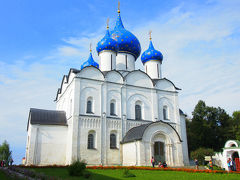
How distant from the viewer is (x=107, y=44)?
854 inches

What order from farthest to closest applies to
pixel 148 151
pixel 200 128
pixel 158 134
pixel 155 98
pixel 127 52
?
1. pixel 200 128
2. pixel 127 52
3. pixel 155 98
4. pixel 158 134
5. pixel 148 151

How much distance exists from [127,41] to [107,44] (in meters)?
2.72

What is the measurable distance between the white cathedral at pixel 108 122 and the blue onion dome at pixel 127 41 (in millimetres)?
1487

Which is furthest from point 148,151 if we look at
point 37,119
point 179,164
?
point 37,119

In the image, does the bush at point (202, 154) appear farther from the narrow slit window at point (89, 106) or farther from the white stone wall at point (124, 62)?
the narrow slit window at point (89, 106)

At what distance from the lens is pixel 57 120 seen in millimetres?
18594

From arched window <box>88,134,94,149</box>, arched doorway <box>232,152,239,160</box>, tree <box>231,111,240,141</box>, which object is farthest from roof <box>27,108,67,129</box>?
tree <box>231,111,240,141</box>

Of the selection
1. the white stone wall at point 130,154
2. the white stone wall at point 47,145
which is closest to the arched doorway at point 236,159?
the white stone wall at point 130,154

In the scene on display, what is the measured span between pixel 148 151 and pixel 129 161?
161 centimetres

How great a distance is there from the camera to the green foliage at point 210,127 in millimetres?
26516

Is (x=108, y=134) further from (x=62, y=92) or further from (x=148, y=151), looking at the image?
(x=62, y=92)

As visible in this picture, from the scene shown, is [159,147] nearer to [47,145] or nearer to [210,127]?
[47,145]

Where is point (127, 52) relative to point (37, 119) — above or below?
above

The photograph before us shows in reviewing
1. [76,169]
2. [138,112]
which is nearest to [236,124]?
[138,112]
